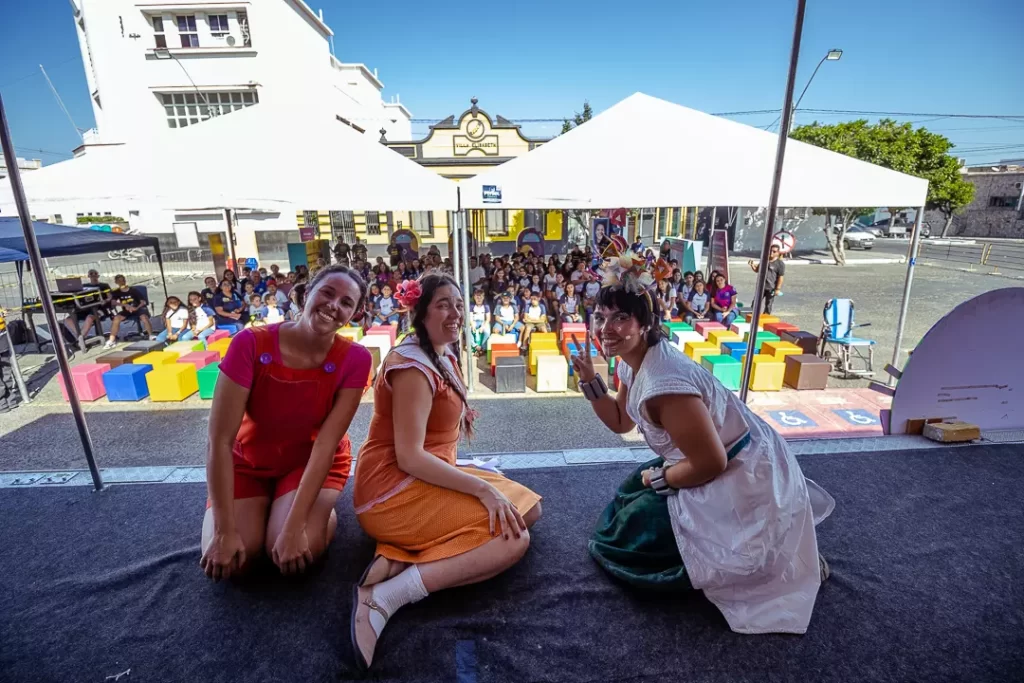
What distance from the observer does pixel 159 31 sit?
18188mm

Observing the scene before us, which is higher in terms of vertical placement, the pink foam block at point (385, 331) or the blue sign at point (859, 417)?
the pink foam block at point (385, 331)

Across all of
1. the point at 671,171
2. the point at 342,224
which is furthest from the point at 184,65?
the point at 671,171

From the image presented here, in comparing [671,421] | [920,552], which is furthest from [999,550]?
[671,421]

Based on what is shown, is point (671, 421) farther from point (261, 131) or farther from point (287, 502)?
point (261, 131)

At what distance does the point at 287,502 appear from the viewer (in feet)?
5.65

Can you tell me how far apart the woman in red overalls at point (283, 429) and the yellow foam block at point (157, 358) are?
14.2 feet

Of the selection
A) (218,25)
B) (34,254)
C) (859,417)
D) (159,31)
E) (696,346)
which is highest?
(218,25)

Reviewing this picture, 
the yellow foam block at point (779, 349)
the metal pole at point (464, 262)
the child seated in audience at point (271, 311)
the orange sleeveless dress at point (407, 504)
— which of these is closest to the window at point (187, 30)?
the child seated in audience at point (271, 311)

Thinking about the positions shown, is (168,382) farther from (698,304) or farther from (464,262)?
(698,304)

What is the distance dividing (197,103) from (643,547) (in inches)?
907

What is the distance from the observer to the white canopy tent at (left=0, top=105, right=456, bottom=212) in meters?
4.71

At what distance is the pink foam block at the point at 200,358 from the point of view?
5.36 metres

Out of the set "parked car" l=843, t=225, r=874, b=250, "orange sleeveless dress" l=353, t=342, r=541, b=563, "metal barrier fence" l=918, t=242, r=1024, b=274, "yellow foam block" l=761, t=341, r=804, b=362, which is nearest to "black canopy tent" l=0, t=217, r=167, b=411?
"orange sleeveless dress" l=353, t=342, r=541, b=563

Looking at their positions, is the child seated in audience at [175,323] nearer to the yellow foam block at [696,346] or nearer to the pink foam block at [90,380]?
the pink foam block at [90,380]
